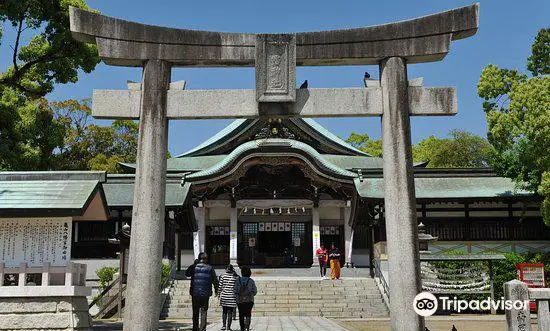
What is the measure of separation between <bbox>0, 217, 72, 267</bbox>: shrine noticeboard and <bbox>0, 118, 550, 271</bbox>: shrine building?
11628 millimetres

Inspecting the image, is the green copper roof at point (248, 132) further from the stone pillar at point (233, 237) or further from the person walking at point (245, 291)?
the person walking at point (245, 291)

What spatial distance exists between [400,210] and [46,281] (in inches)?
243

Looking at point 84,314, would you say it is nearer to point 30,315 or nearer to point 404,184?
point 30,315

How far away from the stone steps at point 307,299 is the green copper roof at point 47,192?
8390 millimetres

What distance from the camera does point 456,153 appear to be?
48719 mm

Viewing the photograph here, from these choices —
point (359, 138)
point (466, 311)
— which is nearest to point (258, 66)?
point (466, 311)

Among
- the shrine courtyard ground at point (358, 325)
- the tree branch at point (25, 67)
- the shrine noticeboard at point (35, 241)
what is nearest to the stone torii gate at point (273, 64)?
the shrine noticeboard at point (35, 241)

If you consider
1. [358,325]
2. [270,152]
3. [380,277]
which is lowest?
[358,325]

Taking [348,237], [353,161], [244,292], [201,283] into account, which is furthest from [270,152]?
[201,283]

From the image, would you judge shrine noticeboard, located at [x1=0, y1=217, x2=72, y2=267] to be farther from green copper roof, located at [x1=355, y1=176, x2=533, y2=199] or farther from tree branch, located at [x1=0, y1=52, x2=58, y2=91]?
green copper roof, located at [x1=355, y1=176, x2=533, y2=199]

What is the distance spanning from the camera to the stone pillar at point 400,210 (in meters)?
9.08

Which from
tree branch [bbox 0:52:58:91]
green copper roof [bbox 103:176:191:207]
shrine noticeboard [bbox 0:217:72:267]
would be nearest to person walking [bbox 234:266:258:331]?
shrine noticeboard [bbox 0:217:72:267]

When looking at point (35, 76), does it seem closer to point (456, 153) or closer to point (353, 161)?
point (353, 161)

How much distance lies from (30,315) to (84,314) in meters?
0.92
